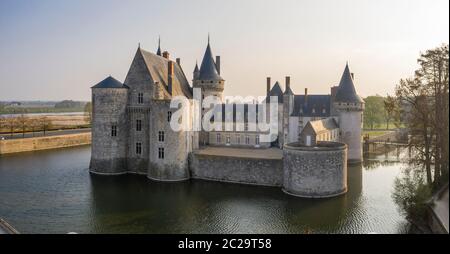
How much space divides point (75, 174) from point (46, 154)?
12231 mm

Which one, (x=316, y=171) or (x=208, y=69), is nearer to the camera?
(x=316, y=171)

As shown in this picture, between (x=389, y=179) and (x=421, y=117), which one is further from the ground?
(x=421, y=117)

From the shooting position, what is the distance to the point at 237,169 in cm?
2289

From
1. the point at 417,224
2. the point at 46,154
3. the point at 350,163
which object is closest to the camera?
the point at 417,224

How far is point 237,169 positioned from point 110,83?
35.9 feet

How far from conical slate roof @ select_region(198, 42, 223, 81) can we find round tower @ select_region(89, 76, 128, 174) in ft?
22.7

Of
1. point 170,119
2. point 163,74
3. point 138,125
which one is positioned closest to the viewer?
point 170,119

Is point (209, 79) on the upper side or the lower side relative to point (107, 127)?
upper

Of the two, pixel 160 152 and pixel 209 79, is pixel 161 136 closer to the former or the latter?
pixel 160 152

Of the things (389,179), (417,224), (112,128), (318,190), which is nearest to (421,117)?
(417,224)

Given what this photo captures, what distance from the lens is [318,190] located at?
19.7 m

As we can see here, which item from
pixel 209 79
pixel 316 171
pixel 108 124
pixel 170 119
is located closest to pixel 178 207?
pixel 170 119
